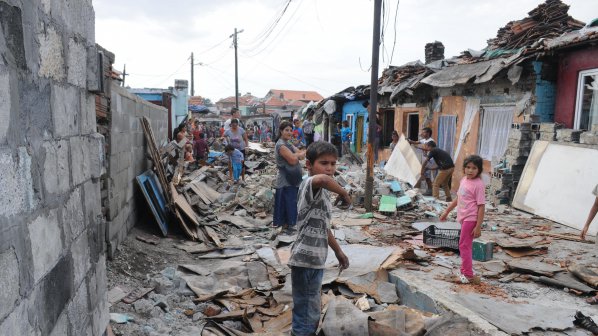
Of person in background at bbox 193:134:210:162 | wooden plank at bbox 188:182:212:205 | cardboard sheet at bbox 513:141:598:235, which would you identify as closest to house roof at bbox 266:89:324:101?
person in background at bbox 193:134:210:162

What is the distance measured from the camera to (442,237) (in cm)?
570

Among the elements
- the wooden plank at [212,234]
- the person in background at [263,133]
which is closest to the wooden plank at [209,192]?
the wooden plank at [212,234]

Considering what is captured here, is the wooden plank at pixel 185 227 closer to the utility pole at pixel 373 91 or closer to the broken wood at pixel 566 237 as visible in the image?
the utility pole at pixel 373 91

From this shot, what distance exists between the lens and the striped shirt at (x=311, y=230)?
2.95 meters

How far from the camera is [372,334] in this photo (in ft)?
10.1

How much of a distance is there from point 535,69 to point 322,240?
7290mm

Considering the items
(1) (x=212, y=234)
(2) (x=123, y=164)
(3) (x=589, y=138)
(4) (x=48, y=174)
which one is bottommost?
(1) (x=212, y=234)

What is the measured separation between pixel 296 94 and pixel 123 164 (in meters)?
62.6

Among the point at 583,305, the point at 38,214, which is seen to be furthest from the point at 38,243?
the point at 583,305

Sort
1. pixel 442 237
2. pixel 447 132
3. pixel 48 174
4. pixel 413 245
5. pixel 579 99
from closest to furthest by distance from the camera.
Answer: pixel 48 174
pixel 442 237
pixel 413 245
pixel 579 99
pixel 447 132

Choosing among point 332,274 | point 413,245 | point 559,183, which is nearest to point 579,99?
point 559,183

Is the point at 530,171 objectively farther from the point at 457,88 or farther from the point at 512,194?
the point at 457,88

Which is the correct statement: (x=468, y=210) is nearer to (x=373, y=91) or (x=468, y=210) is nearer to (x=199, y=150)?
(x=373, y=91)

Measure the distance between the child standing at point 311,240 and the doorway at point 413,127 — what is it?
11.8 metres
